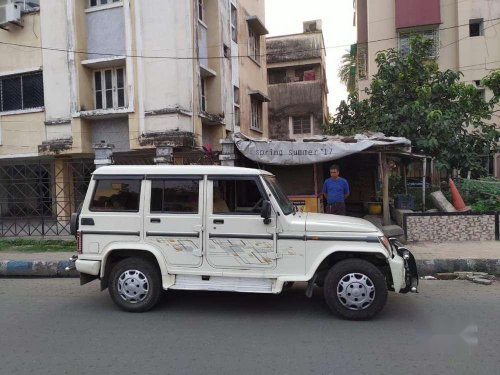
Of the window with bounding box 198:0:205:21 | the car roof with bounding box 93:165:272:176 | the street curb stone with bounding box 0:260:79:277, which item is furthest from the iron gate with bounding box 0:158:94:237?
the car roof with bounding box 93:165:272:176

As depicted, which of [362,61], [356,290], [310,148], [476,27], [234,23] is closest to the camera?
[356,290]

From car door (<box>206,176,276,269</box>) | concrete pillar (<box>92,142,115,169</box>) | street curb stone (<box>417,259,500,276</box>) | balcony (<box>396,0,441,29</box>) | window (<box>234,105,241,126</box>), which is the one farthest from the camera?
balcony (<box>396,0,441,29</box>)

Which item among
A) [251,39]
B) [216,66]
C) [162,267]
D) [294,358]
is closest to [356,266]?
[294,358]

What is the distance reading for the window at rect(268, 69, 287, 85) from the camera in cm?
2959

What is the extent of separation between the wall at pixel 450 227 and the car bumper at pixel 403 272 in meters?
4.45

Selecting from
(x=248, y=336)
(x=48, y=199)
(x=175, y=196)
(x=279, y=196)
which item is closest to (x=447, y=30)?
(x=48, y=199)

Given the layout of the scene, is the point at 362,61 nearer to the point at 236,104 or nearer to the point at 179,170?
the point at 236,104

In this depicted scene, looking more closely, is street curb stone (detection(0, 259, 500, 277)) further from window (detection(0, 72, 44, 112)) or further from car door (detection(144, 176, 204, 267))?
window (detection(0, 72, 44, 112))

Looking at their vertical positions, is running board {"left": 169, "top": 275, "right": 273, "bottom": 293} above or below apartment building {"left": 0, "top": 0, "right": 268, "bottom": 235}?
below

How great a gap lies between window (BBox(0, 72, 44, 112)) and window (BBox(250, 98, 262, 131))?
851cm

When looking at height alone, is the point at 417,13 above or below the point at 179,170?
above

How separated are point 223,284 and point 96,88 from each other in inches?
419

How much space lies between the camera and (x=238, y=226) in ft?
17.8

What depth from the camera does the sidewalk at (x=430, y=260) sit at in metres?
7.96
